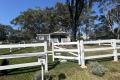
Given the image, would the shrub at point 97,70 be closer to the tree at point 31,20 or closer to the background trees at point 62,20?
the background trees at point 62,20

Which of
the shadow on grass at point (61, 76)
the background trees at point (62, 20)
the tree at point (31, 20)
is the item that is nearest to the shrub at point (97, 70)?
the shadow on grass at point (61, 76)

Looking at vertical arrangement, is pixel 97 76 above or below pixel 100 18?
below

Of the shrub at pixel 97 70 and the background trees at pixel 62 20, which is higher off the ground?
the background trees at pixel 62 20

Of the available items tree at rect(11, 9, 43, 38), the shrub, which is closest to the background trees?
tree at rect(11, 9, 43, 38)

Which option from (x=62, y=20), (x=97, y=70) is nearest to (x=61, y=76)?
(x=97, y=70)

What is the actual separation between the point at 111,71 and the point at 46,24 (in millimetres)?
65795

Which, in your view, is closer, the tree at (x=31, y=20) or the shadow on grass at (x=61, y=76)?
the shadow on grass at (x=61, y=76)

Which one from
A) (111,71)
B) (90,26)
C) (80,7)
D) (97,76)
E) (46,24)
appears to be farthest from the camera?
(90,26)

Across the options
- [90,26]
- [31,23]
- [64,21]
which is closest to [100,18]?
[64,21]

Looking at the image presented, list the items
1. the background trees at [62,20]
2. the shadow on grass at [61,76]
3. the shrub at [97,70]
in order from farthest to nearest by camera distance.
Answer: the background trees at [62,20] → the shrub at [97,70] → the shadow on grass at [61,76]

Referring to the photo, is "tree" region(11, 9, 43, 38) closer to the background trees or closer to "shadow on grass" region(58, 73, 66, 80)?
the background trees

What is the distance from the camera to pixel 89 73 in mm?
11070

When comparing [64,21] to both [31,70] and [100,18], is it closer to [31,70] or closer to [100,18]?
[100,18]

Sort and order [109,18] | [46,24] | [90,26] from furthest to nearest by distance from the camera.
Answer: [90,26] → [46,24] → [109,18]
